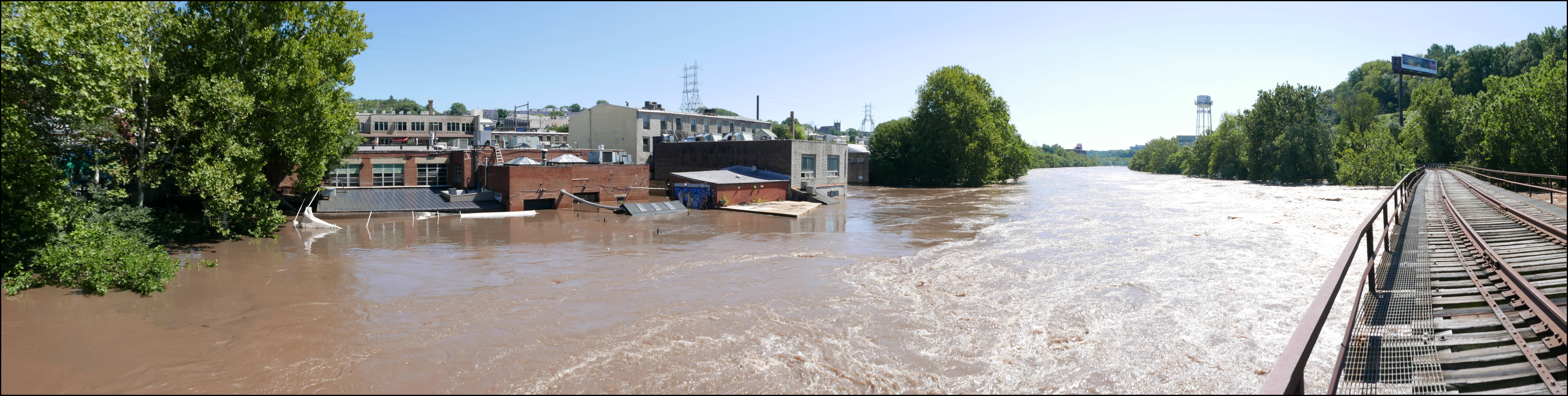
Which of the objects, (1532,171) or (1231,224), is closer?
(1231,224)

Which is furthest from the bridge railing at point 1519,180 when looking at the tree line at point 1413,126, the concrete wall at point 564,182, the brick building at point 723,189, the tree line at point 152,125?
the concrete wall at point 564,182

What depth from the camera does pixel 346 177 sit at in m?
36.3

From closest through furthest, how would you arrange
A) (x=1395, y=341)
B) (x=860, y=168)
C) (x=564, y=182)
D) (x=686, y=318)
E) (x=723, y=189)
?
(x=1395, y=341)
(x=686, y=318)
(x=564, y=182)
(x=723, y=189)
(x=860, y=168)

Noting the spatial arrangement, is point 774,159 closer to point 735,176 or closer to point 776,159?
point 776,159

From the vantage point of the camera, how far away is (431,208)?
3238 cm

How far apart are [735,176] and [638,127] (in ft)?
84.6

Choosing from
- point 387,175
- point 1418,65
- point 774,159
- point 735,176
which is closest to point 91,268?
point 387,175

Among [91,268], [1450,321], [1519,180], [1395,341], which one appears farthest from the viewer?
[1519,180]

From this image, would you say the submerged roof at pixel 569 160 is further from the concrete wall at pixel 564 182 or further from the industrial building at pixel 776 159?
the industrial building at pixel 776 159

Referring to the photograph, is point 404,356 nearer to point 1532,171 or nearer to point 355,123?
point 355,123

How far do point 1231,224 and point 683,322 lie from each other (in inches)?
1025

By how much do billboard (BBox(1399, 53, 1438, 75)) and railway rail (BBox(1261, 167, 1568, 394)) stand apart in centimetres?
9399

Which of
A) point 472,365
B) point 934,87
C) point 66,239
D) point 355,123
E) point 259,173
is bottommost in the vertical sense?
point 472,365

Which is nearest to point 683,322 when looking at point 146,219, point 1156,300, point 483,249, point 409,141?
point 1156,300
